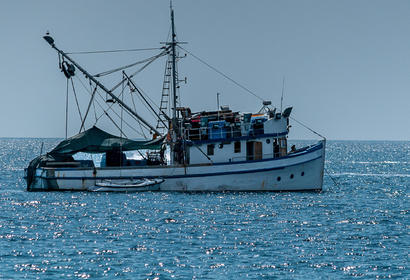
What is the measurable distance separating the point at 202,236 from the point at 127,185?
64.9ft

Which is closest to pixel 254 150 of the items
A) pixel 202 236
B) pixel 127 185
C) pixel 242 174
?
pixel 242 174

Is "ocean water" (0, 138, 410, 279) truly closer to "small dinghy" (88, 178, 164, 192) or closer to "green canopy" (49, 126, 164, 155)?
"small dinghy" (88, 178, 164, 192)

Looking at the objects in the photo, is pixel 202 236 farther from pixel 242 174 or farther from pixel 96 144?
pixel 96 144

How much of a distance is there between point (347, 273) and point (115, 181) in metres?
30.6

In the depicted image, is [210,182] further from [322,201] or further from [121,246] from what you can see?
[121,246]

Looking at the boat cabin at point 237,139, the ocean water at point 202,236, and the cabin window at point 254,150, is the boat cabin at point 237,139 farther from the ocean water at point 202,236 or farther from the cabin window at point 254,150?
the ocean water at point 202,236

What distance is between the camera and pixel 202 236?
39.1 m

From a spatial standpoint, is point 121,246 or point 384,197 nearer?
point 121,246

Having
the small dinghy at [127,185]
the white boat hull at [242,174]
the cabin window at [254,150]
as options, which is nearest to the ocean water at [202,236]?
the small dinghy at [127,185]

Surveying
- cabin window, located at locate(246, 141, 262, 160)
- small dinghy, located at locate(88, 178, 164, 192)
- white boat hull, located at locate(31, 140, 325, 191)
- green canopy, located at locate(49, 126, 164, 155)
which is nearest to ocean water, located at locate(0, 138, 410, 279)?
small dinghy, located at locate(88, 178, 164, 192)

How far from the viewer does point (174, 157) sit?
5872 cm

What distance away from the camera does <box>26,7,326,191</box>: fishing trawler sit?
55.8 metres

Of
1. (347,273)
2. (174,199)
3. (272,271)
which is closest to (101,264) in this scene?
(272,271)

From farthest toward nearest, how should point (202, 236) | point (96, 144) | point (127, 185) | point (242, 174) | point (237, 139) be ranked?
1. point (96, 144)
2. point (127, 185)
3. point (237, 139)
4. point (242, 174)
5. point (202, 236)
